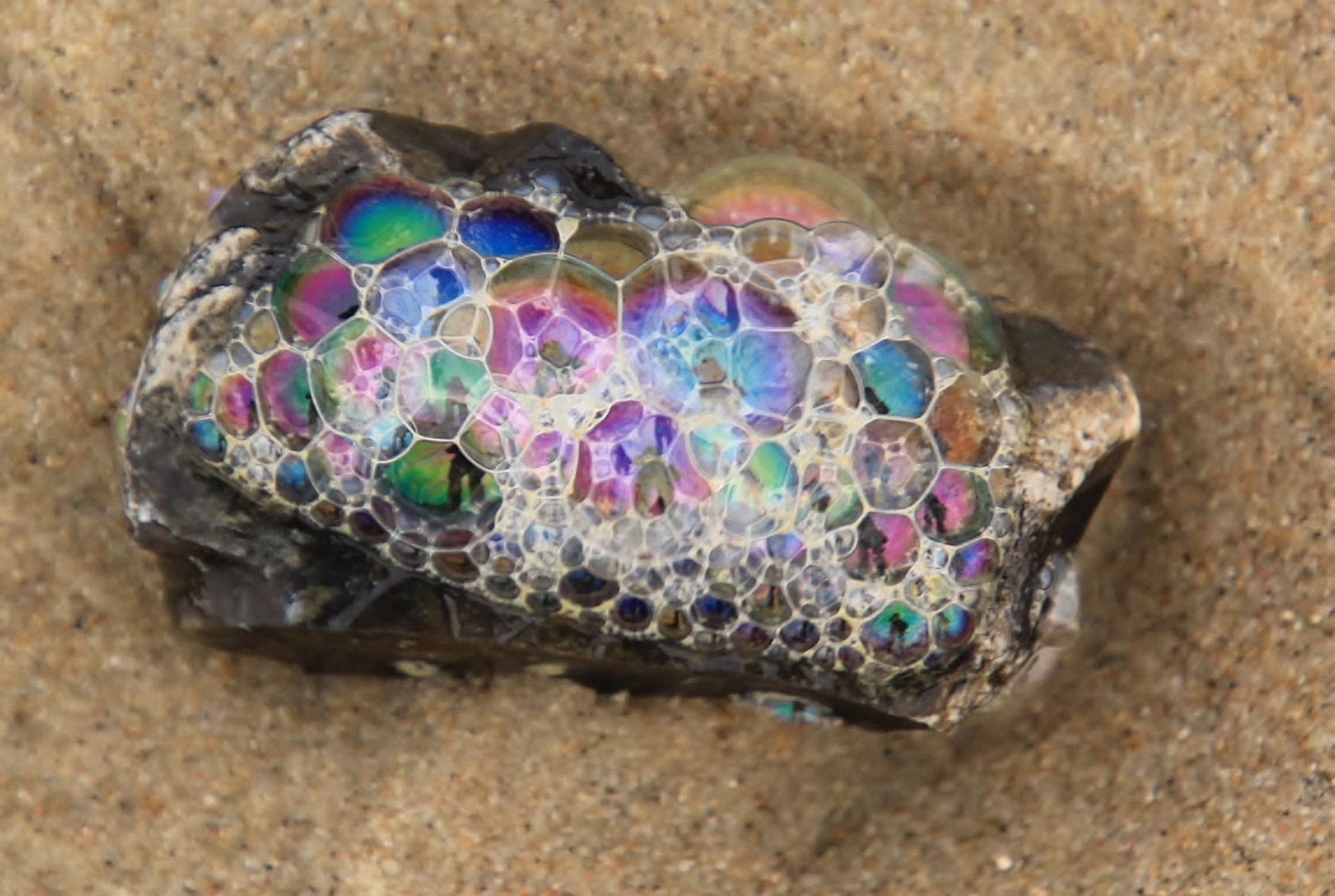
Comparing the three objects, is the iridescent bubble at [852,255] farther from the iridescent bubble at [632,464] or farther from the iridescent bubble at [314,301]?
the iridescent bubble at [314,301]

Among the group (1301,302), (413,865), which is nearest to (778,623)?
(413,865)

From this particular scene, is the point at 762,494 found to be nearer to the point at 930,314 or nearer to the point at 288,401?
the point at 930,314

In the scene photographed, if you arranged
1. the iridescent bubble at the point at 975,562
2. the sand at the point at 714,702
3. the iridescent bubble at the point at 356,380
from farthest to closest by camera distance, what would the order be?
the sand at the point at 714,702 < the iridescent bubble at the point at 975,562 < the iridescent bubble at the point at 356,380

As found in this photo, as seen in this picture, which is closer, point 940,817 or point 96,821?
point 96,821

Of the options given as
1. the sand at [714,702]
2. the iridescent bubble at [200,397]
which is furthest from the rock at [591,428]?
the sand at [714,702]

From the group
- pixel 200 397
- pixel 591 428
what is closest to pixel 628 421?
pixel 591 428

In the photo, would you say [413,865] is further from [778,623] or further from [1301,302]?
[1301,302]

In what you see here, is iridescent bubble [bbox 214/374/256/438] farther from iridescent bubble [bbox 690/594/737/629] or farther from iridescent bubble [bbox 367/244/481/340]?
iridescent bubble [bbox 690/594/737/629]

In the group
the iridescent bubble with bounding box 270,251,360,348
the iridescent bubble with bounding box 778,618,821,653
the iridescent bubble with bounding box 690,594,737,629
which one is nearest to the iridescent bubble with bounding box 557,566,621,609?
the iridescent bubble with bounding box 690,594,737,629
